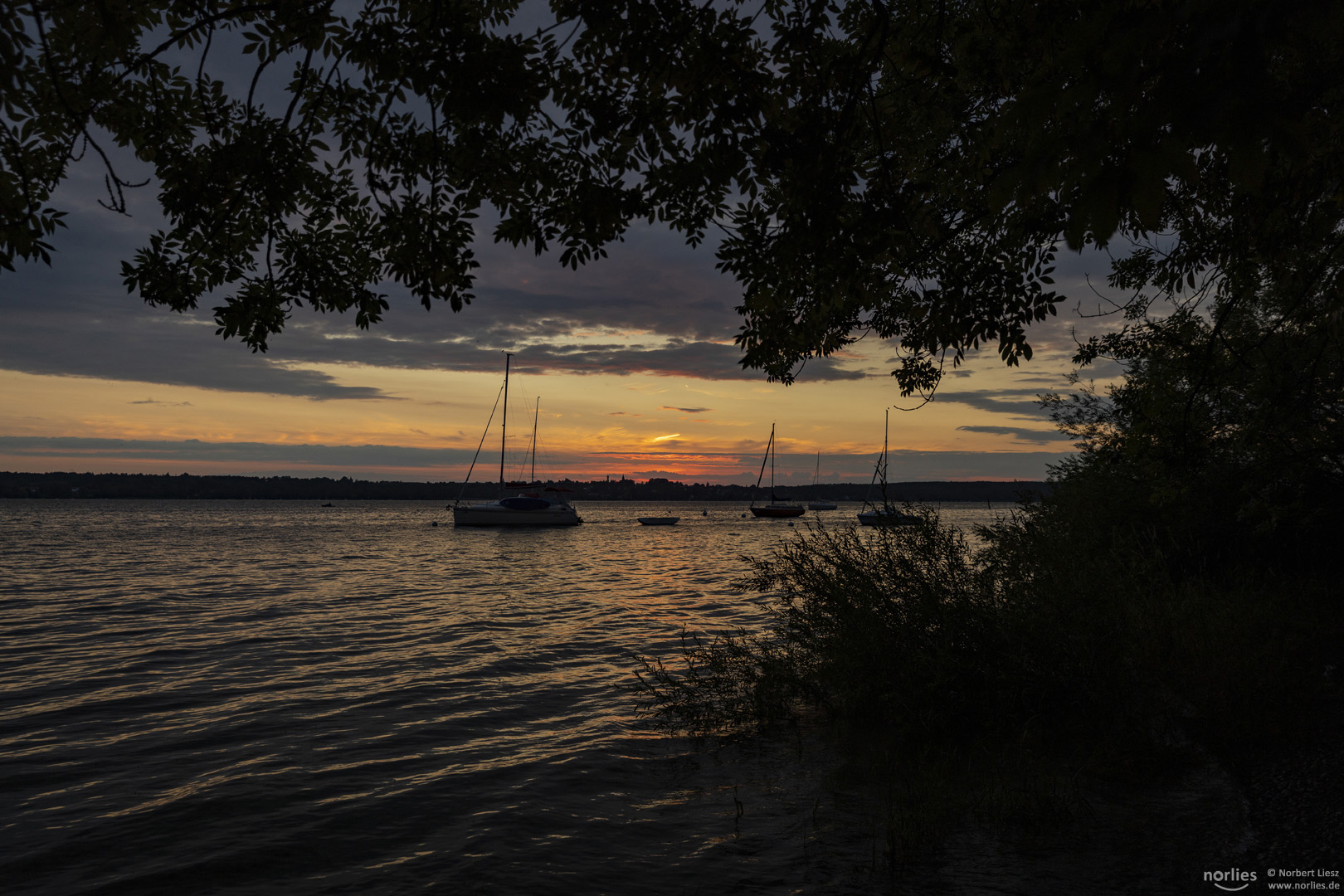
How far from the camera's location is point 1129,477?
16.0 metres

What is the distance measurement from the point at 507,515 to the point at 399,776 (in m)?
67.9

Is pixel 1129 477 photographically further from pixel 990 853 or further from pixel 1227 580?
pixel 990 853

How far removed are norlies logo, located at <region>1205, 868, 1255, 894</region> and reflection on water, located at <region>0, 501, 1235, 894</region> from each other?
0.75 m

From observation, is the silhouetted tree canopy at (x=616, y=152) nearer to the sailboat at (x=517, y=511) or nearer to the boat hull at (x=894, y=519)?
the boat hull at (x=894, y=519)

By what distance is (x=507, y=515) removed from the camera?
74.8 metres

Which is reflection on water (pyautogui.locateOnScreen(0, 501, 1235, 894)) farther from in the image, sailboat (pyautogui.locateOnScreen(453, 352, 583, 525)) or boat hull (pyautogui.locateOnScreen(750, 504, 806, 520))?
boat hull (pyautogui.locateOnScreen(750, 504, 806, 520))

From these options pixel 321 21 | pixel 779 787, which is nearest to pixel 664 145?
pixel 321 21

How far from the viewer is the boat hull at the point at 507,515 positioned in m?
74.5

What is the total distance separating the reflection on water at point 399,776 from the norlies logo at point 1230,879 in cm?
75

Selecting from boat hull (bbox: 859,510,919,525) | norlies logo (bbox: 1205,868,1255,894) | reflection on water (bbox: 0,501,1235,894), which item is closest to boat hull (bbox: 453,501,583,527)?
reflection on water (bbox: 0,501,1235,894)

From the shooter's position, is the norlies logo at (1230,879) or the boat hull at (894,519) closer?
the norlies logo at (1230,879)

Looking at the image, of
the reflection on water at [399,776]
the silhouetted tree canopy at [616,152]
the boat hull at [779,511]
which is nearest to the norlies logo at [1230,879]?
the reflection on water at [399,776]

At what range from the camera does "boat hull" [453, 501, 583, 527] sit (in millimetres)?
74500

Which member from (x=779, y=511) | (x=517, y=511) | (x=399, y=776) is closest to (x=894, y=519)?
(x=399, y=776)
